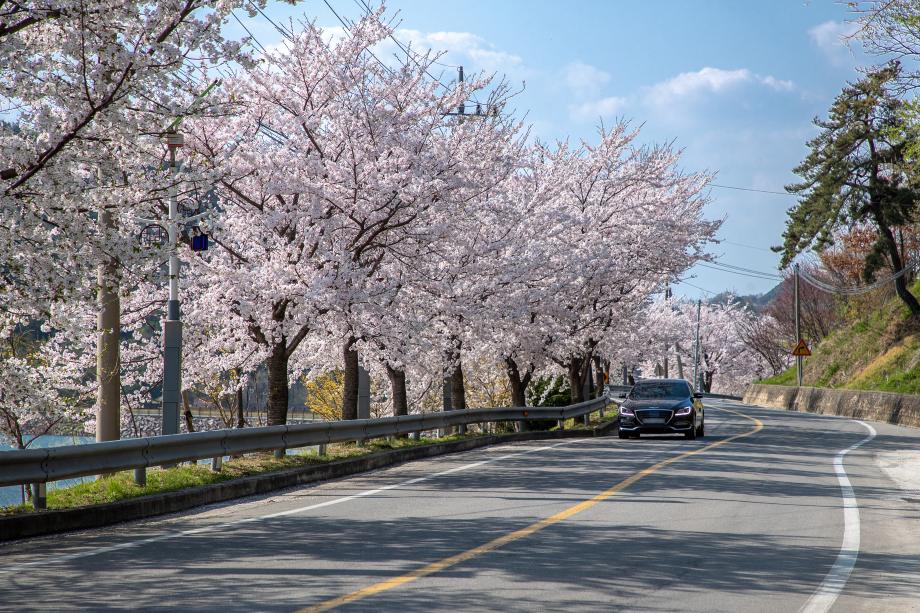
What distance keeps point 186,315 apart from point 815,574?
15676mm

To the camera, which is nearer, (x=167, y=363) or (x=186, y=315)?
(x=167, y=363)

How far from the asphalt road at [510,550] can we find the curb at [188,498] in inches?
13.7

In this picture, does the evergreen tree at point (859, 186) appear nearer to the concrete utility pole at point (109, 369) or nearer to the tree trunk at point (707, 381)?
the concrete utility pole at point (109, 369)

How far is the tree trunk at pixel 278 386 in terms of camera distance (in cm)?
1989

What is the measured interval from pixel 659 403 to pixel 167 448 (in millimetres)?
15298

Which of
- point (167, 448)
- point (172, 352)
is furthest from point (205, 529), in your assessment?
point (172, 352)

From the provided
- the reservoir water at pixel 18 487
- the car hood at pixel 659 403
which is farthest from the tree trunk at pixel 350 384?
the car hood at pixel 659 403

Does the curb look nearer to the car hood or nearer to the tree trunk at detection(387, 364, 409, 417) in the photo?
the tree trunk at detection(387, 364, 409, 417)

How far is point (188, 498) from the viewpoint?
12148mm

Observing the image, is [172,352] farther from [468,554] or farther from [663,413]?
[663,413]

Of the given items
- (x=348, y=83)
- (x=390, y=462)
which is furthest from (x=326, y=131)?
(x=390, y=462)

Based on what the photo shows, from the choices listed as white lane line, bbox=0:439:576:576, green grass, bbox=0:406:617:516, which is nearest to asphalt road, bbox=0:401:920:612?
white lane line, bbox=0:439:576:576

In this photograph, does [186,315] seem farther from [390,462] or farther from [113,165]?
[113,165]

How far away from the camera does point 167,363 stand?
48.4 feet
